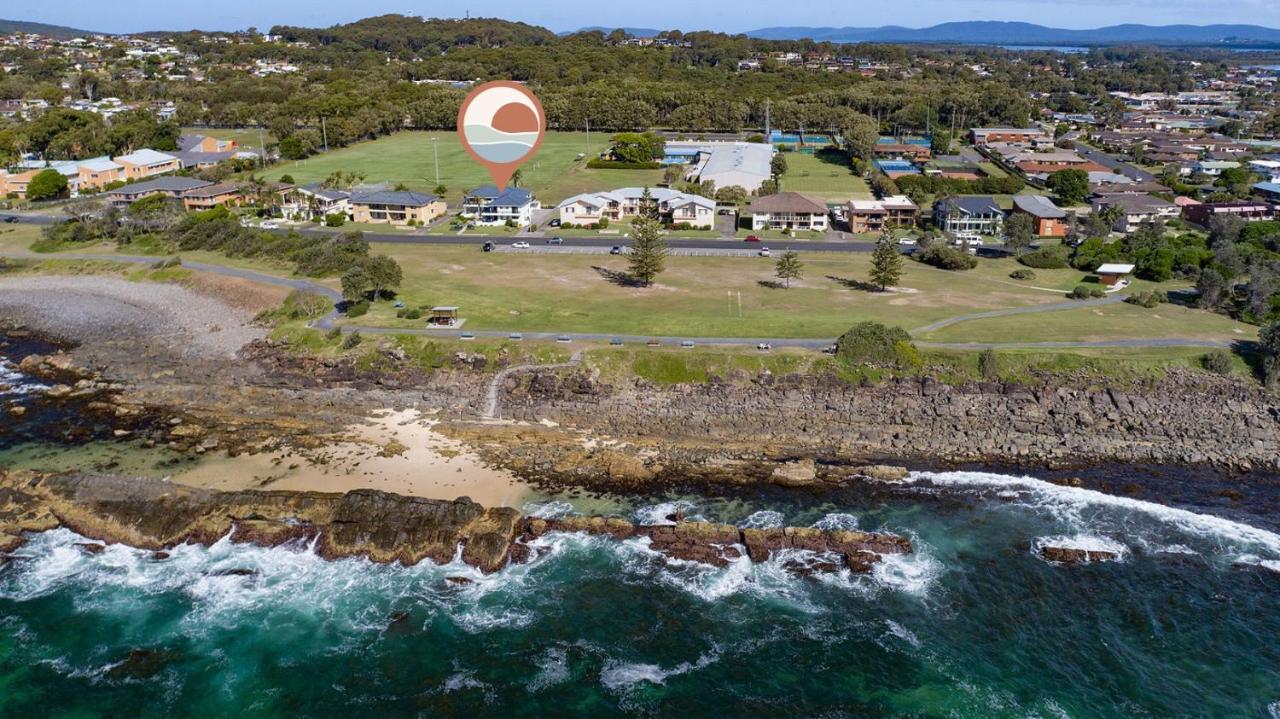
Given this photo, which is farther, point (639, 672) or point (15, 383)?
point (15, 383)

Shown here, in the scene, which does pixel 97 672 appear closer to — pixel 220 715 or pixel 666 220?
pixel 220 715

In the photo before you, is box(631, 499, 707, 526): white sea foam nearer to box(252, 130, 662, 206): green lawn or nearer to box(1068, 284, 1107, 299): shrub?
box(1068, 284, 1107, 299): shrub

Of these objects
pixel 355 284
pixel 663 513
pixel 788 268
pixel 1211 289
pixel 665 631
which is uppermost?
pixel 788 268

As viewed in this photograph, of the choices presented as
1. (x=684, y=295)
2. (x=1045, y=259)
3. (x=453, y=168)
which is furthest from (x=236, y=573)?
(x=453, y=168)

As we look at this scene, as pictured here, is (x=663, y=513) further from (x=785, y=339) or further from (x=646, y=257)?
(x=646, y=257)

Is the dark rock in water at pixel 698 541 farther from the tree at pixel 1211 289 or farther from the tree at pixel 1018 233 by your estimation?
the tree at pixel 1018 233

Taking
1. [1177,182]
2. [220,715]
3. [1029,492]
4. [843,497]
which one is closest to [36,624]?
[220,715]

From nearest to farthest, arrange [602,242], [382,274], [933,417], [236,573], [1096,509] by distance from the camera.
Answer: [236,573] < [1096,509] < [933,417] < [382,274] < [602,242]

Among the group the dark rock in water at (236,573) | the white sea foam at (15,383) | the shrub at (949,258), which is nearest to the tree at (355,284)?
the white sea foam at (15,383)
